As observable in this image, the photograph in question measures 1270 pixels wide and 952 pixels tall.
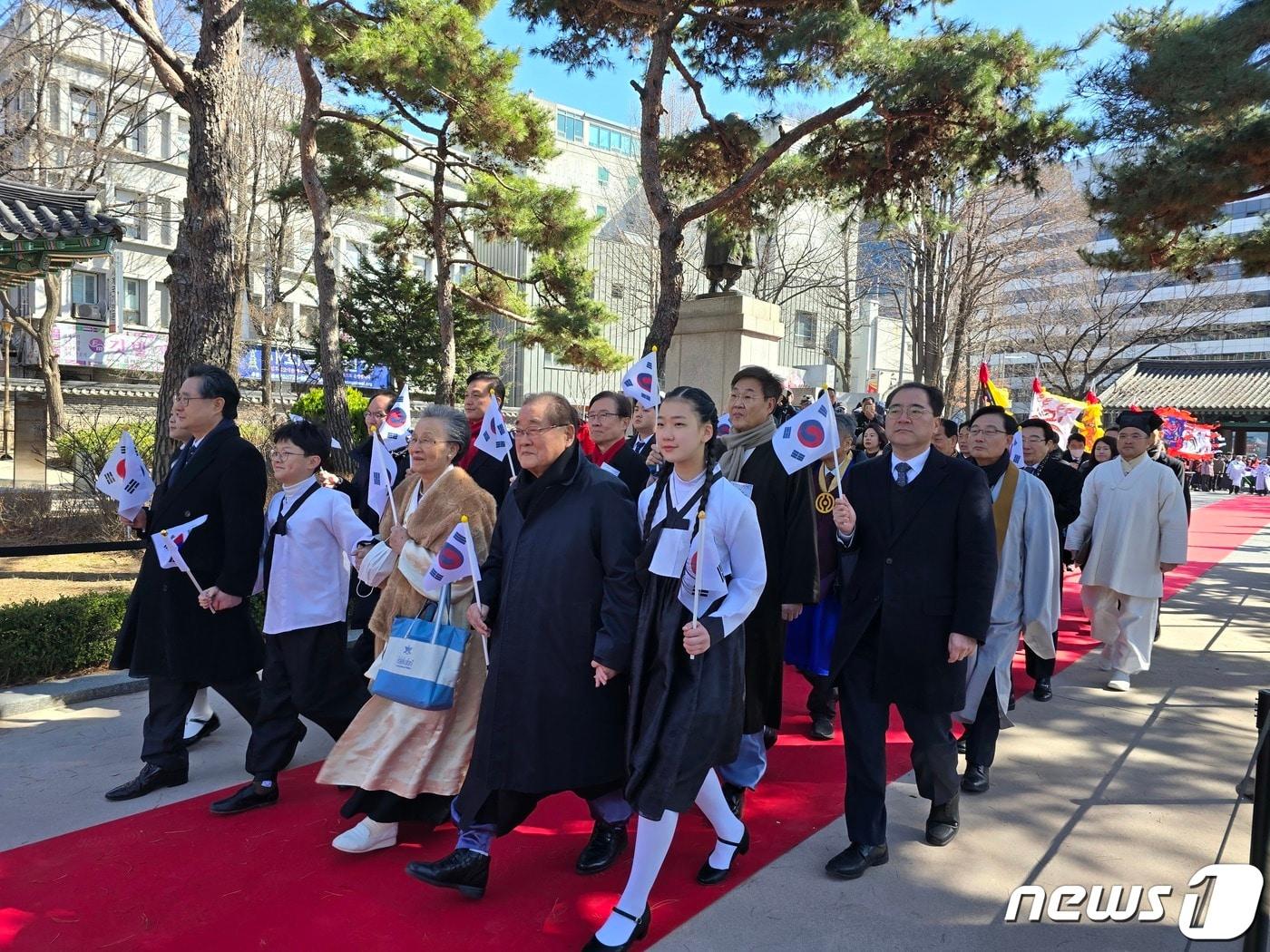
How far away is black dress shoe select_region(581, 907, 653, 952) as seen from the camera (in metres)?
2.77

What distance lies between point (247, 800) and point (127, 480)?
1.77 m

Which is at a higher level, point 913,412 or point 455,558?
point 913,412

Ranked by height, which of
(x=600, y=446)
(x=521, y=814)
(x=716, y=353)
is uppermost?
(x=716, y=353)

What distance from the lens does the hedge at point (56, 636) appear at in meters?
5.42

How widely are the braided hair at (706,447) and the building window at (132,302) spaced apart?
35.0 m

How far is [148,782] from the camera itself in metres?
4.07

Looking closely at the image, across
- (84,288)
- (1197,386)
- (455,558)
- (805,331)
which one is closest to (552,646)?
(455,558)

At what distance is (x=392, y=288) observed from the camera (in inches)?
1029

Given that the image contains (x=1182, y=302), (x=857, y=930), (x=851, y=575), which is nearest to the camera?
(x=857, y=930)

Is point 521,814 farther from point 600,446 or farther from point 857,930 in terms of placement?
point 600,446

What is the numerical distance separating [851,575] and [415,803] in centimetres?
205

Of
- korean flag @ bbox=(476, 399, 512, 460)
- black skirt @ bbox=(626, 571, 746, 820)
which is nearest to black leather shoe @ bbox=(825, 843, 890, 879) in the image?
black skirt @ bbox=(626, 571, 746, 820)

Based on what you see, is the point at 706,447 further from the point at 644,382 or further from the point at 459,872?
the point at 644,382

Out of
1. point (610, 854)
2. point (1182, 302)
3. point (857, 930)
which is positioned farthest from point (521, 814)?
point (1182, 302)
